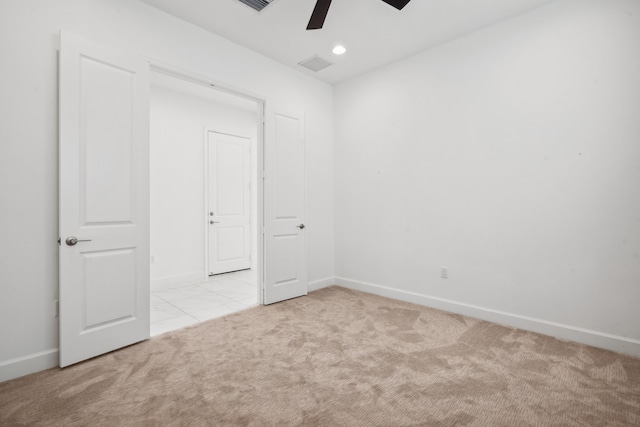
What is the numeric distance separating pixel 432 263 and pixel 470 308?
1.99 feet

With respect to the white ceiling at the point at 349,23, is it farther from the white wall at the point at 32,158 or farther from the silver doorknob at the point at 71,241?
the silver doorknob at the point at 71,241

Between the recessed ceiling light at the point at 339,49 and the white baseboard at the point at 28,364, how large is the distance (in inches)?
152

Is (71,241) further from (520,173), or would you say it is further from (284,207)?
(520,173)

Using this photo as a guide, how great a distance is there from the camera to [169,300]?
3959mm

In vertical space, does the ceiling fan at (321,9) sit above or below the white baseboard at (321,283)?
above

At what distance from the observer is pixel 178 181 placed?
4.92 metres

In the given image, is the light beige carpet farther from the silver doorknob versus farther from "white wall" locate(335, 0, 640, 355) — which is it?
the silver doorknob

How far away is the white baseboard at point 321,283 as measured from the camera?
433cm

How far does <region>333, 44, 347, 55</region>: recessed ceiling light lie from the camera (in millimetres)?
3572

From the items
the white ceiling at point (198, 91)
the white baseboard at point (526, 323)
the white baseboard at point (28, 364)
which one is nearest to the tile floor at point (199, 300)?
the white baseboard at point (28, 364)

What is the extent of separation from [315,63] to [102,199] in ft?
9.47

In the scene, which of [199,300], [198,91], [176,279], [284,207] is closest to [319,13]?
[284,207]

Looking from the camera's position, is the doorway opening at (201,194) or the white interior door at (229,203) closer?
the doorway opening at (201,194)

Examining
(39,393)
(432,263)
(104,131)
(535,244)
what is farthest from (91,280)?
(535,244)
